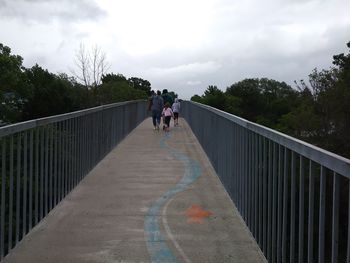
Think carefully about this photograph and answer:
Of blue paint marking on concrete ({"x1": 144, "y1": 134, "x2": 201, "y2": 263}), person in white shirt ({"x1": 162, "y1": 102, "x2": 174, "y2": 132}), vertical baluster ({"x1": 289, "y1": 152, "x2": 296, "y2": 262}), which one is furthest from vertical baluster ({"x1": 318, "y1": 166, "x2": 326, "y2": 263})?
person in white shirt ({"x1": 162, "y1": 102, "x2": 174, "y2": 132})

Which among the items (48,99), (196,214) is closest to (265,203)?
(196,214)

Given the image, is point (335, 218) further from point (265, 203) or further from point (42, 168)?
point (42, 168)

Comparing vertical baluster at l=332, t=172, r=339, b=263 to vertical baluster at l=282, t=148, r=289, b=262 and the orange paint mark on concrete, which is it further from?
the orange paint mark on concrete

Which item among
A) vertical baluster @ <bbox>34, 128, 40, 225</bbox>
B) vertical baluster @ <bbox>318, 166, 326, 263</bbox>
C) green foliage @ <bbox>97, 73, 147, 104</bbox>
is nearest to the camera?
vertical baluster @ <bbox>318, 166, 326, 263</bbox>

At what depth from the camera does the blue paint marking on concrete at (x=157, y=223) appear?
5.35 m

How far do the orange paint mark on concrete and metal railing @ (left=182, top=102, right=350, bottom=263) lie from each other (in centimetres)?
44

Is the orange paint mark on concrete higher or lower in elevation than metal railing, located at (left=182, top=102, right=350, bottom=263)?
lower

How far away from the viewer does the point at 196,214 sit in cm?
705

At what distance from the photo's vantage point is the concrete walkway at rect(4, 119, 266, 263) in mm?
5395

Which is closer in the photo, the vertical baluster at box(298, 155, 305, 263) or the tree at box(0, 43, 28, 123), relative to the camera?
the vertical baluster at box(298, 155, 305, 263)

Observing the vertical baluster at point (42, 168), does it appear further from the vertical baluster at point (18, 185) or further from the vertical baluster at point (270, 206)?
the vertical baluster at point (270, 206)

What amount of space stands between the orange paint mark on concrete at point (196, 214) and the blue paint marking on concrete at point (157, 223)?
387 millimetres

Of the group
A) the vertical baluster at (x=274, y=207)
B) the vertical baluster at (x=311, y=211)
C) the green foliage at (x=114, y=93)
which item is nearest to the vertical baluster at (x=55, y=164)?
the vertical baluster at (x=274, y=207)

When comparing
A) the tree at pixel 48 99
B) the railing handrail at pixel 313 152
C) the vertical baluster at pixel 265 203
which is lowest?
the vertical baluster at pixel 265 203
